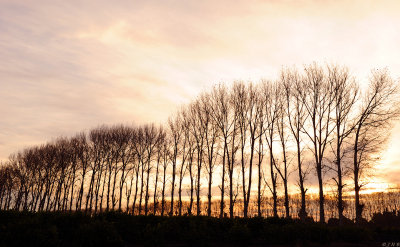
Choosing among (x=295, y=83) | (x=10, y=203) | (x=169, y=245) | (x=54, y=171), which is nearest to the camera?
(x=169, y=245)

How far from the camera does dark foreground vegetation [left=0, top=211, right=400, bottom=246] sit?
10.6m

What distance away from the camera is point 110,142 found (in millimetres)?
42812

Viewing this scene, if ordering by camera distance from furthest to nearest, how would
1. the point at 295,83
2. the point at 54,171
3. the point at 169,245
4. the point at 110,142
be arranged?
A: the point at 54,171
the point at 110,142
the point at 295,83
the point at 169,245

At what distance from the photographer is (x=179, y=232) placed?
12.4 m

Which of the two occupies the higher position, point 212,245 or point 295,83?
point 295,83

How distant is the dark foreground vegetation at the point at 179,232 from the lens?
10617mm

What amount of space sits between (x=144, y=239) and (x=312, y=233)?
742 centimetres

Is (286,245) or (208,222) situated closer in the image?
(286,245)

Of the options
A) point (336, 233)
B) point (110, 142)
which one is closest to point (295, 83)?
point (336, 233)

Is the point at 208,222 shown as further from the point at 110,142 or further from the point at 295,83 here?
the point at 110,142

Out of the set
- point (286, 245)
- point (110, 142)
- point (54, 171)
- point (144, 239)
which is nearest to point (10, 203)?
point (54, 171)

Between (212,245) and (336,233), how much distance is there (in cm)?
593

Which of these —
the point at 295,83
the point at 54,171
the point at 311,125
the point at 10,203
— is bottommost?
the point at 10,203

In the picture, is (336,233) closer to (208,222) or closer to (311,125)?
(208,222)
